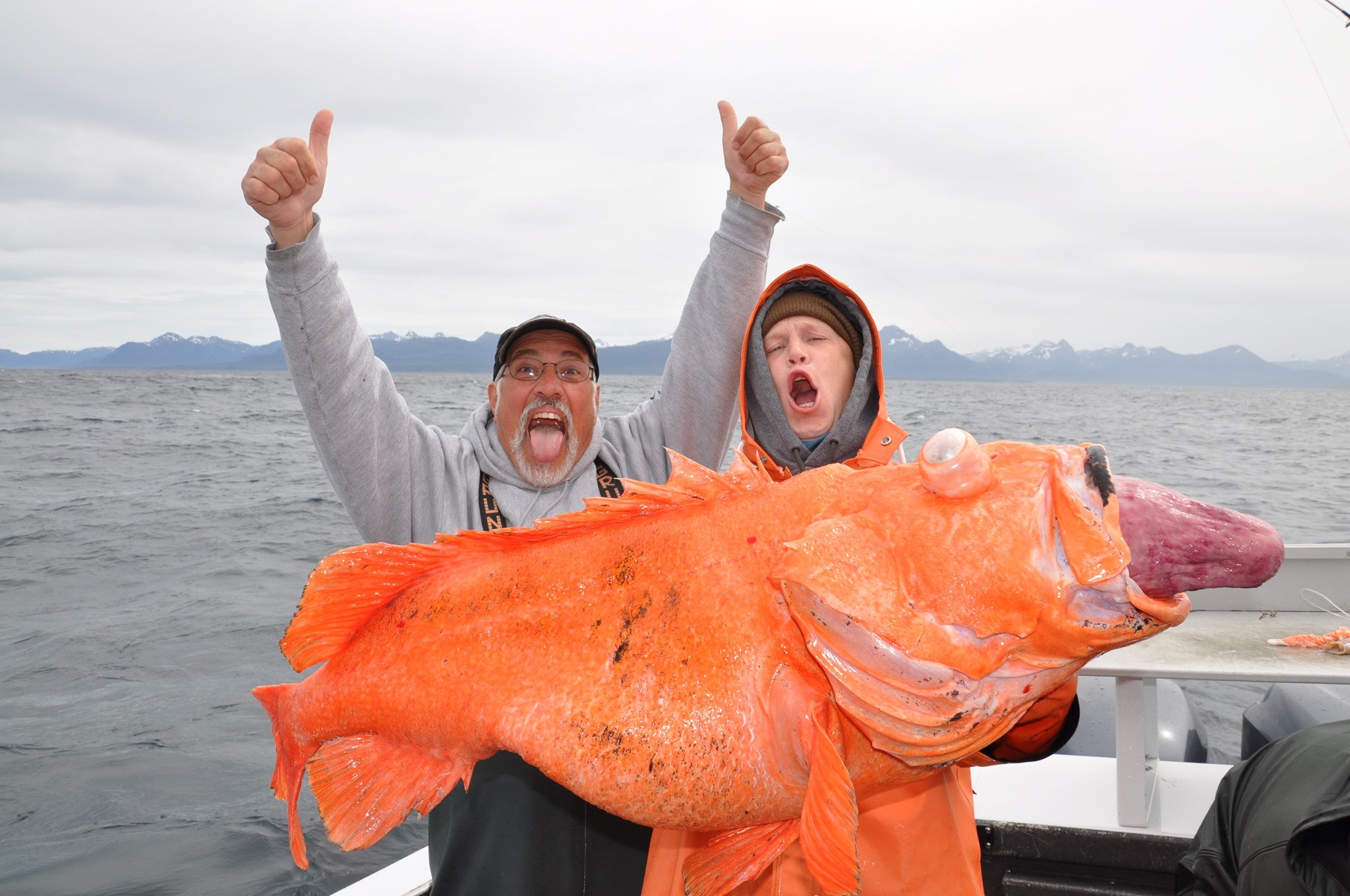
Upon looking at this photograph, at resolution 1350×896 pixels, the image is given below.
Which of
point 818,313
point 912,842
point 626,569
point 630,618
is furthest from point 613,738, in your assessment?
point 818,313

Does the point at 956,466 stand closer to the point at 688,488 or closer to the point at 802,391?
the point at 688,488

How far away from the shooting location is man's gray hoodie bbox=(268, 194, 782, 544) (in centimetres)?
343

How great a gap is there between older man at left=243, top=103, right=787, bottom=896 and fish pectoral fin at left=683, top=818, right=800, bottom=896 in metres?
1.02

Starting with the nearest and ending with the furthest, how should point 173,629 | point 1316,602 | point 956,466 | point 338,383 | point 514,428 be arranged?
1. point 956,466
2. point 338,383
3. point 514,428
4. point 1316,602
5. point 173,629

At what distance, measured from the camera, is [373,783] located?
2.16 m

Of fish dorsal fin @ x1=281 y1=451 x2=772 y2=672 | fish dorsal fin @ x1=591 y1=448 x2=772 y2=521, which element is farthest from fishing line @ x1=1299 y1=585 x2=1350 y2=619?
fish dorsal fin @ x1=281 y1=451 x2=772 y2=672

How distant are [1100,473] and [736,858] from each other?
1188 millimetres

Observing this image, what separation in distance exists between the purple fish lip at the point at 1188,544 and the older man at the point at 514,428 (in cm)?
208

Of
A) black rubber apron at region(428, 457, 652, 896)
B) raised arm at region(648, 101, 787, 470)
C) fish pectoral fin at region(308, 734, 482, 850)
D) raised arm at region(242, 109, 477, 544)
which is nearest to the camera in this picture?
fish pectoral fin at region(308, 734, 482, 850)

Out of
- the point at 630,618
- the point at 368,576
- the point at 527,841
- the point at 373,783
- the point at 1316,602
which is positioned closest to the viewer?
the point at 630,618

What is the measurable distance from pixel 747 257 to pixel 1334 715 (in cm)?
460

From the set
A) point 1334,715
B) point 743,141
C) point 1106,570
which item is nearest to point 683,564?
point 1106,570

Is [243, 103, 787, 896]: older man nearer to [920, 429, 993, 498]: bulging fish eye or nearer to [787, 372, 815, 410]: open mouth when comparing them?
[787, 372, 815, 410]: open mouth

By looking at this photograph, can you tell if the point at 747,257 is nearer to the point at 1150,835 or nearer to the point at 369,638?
the point at 369,638
